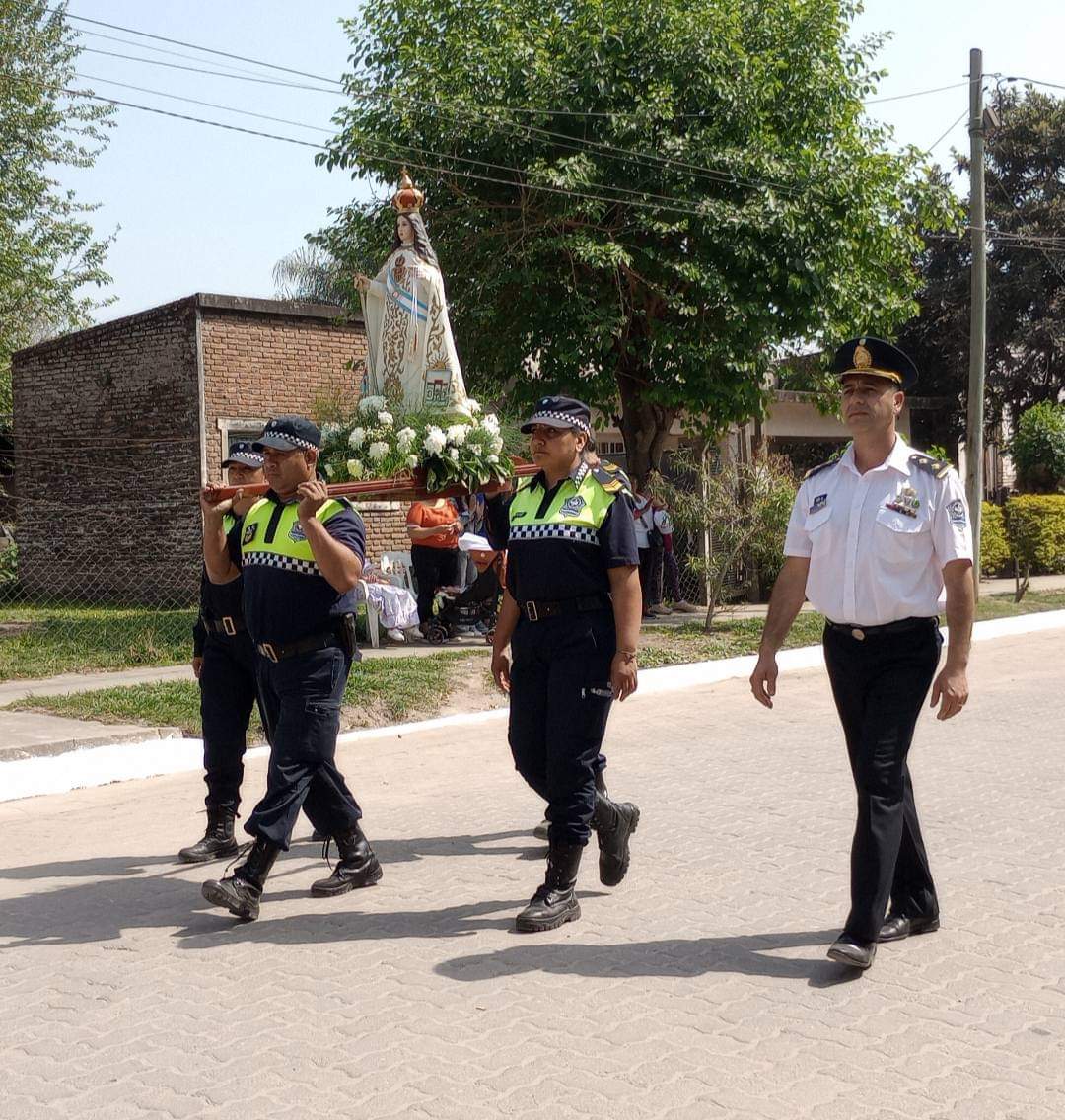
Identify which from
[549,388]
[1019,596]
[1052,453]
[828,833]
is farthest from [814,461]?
[828,833]

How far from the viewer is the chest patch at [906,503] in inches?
183

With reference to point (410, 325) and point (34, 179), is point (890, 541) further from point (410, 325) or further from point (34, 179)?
point (34, 179)

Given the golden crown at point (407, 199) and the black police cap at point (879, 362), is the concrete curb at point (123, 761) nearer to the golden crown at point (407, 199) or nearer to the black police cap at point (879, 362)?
the golden crown at point (407, 199)

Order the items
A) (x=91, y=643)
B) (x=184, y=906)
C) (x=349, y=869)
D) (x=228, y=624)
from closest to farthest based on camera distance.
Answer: (x=184, y=906) < (x=349, y=869) < (x=228, y=624) < (x=91, y=643)

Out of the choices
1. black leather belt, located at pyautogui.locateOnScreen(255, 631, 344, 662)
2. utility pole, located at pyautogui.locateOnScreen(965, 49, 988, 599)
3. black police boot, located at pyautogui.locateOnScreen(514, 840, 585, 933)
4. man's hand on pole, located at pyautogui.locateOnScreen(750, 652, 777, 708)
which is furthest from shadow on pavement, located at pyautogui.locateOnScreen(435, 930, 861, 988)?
utility pole, located at pyautogui.locateOnScreen(965, 49, 988, 599)

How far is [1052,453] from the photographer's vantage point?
26906 mm

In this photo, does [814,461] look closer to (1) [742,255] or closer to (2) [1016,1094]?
(1) [742,255]

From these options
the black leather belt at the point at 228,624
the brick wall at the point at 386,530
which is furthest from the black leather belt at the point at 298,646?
the brick wall at the point at 386,530

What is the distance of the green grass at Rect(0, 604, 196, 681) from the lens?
12.6 m

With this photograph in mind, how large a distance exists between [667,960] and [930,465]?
193 centimetres

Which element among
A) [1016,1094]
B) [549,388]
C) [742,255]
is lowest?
[1016,1094]

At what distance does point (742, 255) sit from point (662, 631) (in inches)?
191

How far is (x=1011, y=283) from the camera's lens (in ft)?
98.5

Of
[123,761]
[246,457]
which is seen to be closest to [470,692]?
[123,761]
